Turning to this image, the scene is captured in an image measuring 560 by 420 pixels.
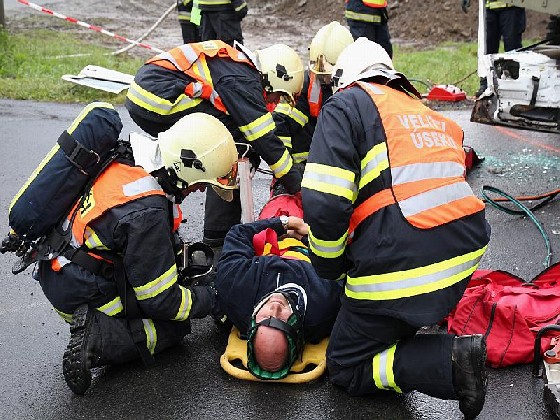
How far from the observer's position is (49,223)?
335cm

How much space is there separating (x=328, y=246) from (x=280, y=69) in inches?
86.7

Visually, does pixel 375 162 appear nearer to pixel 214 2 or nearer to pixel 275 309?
pixel 275 309

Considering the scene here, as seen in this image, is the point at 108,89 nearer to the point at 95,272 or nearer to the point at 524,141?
the point at 524,141

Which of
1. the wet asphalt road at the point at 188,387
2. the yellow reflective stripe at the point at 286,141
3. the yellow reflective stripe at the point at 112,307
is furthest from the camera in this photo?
the yellow reflective stripe at the point at 286,141

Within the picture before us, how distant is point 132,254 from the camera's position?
3.23 metres

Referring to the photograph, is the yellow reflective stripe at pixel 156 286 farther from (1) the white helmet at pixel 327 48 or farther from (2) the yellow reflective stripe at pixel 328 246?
(1) the white helmet at pixel 327 48

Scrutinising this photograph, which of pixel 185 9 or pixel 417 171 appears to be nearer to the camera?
pixel 417 171

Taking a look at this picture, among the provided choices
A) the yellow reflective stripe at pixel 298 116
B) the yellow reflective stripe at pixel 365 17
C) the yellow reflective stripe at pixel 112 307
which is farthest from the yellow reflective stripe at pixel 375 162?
the yellow reflective stripe at pixel 365 17

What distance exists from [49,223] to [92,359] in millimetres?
636

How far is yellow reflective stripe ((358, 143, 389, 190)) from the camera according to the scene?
9.56 feet

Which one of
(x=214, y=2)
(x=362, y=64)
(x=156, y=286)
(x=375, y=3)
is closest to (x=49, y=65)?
(x=214, y=2)

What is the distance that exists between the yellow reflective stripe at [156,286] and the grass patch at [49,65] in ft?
19.6

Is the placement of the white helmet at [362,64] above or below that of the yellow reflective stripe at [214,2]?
above

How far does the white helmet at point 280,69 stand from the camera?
491 centimetres
